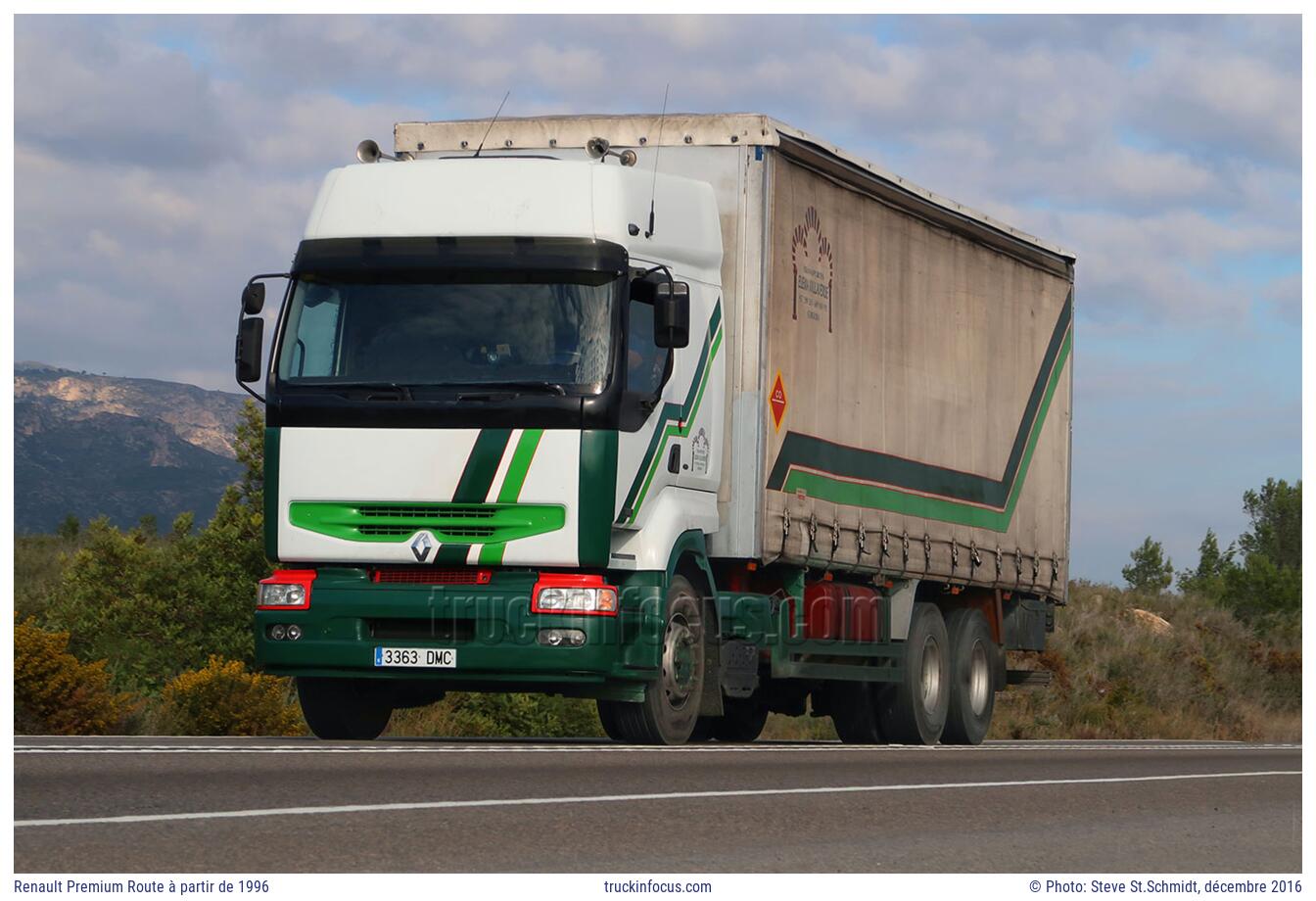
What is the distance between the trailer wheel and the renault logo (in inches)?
234

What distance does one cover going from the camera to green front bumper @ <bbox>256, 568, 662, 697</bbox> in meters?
15.1

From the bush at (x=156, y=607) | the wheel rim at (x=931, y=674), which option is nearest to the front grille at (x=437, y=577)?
the wheel rim at (x=931, y=674)

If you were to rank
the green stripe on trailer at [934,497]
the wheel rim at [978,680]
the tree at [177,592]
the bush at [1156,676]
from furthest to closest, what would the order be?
the bush at [1156,676], the tree at [177,592], the wheel rim at [978,680], the green stripe on trailer at [934,497]

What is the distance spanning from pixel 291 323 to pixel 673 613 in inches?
130

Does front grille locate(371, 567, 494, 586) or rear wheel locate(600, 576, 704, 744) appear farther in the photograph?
rear wheel locate(600, 576, 704, 744)

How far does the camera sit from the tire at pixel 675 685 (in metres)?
15.7

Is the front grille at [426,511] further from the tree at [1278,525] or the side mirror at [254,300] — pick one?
the tree at [1278,525]

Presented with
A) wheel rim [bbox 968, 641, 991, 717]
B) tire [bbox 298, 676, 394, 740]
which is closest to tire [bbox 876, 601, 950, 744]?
wheel rim [bbox 968, 641, 991, 717]

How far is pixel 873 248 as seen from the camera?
1923 cm

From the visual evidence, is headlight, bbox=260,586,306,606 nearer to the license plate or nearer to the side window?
the license plate

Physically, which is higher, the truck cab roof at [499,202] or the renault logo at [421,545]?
the truck cab roof at [499,202]

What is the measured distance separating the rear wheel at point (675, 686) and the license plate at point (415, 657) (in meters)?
1.33

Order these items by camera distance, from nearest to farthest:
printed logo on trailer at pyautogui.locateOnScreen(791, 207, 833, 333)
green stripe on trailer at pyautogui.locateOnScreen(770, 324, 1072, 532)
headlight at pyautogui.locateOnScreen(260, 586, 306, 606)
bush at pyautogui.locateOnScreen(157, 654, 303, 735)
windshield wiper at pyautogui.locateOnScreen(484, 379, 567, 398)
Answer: windshield wiper at pyautogui.locateOnScreen(484, 379, 567, 398), headlight at pyautogui.locateOnScreen(260, 586, 306, 606), printed logo on trailer at pyautogui.locateOnScreen(791, 207, 833, 333), green stripe on trailer at pyautogui.locateOnScreen(770, 324, 1072, 532), bush at pyautogui.locateOnScreen(157, 654, 303, 735)

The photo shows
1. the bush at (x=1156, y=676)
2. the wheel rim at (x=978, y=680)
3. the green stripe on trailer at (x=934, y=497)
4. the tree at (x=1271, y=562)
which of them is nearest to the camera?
the green stripe on trailer at (x=934, y=497)
